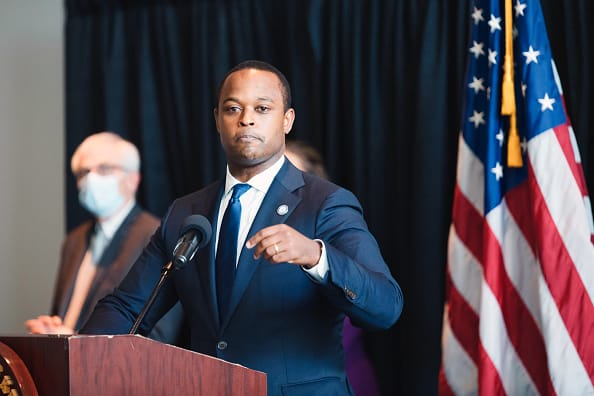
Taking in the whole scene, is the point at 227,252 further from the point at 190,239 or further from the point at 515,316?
the point at 515,316

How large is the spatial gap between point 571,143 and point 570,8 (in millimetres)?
802

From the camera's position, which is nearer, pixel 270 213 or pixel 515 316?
pixel 270 213

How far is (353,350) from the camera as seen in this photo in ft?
14.5

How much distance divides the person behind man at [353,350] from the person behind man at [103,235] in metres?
0.70

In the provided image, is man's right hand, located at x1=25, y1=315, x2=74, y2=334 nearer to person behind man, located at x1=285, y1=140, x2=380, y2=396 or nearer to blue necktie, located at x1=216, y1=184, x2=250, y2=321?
blue necktie, located at x1=216, y1=184, x2=250, y2=321

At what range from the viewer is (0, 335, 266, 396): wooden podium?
200 cm

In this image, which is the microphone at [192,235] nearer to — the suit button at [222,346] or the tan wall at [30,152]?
the suit button at [222,346]

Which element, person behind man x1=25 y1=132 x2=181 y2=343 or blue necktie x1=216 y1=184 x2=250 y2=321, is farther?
person behind man x1=25 y1=132 x2=181 y2=343

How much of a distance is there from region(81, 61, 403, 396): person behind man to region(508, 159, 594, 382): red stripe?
3.81 ft

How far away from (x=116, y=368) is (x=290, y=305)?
67 centimetres

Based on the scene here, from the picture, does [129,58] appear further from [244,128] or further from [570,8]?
[244,128]

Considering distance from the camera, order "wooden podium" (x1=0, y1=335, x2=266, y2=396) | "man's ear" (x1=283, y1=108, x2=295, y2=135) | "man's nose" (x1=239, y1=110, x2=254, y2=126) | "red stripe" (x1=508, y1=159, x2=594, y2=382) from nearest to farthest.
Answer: "wooden podium" (x1=0, y1=335, x2=266, y2=396)
"man's nose" (x1=239, y1=110, x2=254, y2=126)
"man's ear" (x1=283, y1=108, x2=295, y2=135)
"red stripe" (x1=508, y1=159, x2=594, y2=382)

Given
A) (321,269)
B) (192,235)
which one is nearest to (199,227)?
(192,235)

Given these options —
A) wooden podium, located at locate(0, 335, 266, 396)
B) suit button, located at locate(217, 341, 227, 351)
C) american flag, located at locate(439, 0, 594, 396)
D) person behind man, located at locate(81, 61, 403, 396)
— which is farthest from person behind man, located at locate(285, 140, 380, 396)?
wooden podium, located at locate(0, 335, 266, 396)
